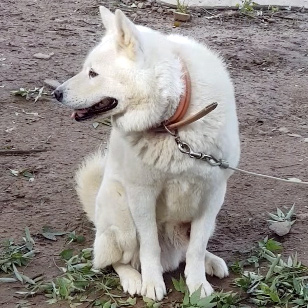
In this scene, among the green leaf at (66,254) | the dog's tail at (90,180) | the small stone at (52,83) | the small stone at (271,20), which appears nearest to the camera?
the green leaf at (66,254)

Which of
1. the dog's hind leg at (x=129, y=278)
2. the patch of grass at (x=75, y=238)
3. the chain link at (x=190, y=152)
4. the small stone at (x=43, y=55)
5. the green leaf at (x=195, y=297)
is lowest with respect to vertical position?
the small stone at (x=43, y=55)

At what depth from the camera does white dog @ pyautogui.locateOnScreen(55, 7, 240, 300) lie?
3000 millimetres

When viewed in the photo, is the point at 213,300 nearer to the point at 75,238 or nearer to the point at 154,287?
the point at 154,287

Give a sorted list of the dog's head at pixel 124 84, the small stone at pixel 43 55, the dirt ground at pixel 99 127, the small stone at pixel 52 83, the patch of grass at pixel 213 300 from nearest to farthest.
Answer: the dog's head at pixel 124 84, the patch of grass at pixel 213 300, the dirt ground at pixel 99 127, the small stone at pixel 52 83, the small stone at pixel 43 55

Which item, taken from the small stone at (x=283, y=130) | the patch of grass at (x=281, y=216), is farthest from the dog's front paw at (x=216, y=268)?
the small stone at (x=283, y=130)

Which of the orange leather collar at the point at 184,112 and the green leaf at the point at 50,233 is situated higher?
the orange leather collar at the point at 184,112

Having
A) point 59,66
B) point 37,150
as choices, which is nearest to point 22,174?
point 37,150

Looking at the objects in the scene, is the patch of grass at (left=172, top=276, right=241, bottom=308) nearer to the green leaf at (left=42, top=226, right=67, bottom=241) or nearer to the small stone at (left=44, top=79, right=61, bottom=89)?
the green leaf at (left=42, top=226, right=67, bottom=241)

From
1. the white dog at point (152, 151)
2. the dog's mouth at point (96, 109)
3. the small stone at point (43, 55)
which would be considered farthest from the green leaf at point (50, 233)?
the small stone at point (43, 55)

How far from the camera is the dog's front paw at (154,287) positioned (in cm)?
332

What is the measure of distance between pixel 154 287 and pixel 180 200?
46 centimetres

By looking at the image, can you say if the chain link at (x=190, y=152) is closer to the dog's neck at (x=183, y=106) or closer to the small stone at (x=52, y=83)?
the dog's neck at (x=183, y=106)

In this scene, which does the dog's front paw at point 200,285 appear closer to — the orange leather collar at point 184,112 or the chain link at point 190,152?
the chain link at point 190,152

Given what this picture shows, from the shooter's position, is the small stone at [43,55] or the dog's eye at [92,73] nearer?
the dog's eye at [92,73]
